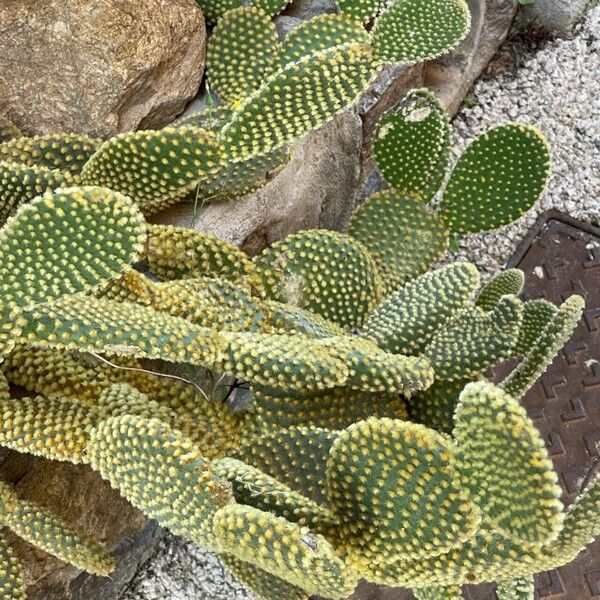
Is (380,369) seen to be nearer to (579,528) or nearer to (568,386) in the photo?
(579,528)

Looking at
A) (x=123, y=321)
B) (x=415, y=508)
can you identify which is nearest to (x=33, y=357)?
(x=123, y=321)

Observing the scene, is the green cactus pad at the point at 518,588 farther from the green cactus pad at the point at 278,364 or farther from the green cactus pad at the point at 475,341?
the green cactus pad at the point at 278,364

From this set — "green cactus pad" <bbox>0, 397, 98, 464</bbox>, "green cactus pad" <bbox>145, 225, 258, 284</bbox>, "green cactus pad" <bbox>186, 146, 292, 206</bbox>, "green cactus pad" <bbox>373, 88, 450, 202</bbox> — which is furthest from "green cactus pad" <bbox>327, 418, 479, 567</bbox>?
"green cactus pad" <bbox>373, 88, 450, 202</bbox>

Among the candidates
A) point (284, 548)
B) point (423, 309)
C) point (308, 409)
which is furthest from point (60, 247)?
point (423, 309)

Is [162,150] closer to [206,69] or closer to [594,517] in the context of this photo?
[206,69]

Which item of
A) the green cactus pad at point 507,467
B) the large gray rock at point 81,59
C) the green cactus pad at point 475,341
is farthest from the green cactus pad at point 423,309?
the large gray rock at point 81,59
